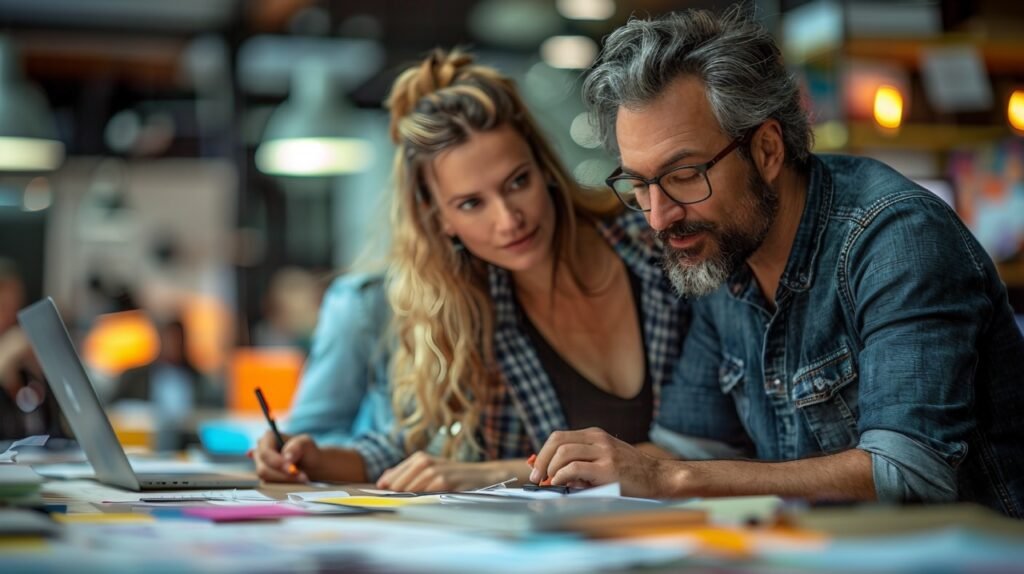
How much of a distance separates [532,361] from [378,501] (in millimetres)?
859

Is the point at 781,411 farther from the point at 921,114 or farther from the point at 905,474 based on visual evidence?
the point at 921,114

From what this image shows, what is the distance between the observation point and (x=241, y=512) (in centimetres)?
153

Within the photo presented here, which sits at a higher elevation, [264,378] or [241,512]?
[241,512]

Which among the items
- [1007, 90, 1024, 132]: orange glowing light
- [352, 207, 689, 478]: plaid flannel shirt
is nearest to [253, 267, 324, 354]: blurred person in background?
[1007, 90, 1024, 132]: orange glowing light

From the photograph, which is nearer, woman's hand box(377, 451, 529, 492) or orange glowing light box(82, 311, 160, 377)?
woman's hand box(377, 451, 529, 492)

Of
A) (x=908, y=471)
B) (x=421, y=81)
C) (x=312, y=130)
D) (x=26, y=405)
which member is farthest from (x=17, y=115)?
(x=908, y=471)

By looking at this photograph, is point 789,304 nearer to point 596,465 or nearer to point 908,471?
point 908,471

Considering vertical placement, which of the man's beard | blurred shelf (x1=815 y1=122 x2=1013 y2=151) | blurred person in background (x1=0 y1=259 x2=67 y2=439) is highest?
blurred shelf (x1=815 y1=122 x2=1013 y2=151)

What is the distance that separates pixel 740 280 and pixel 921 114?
310cm

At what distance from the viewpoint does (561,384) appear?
2.49 m

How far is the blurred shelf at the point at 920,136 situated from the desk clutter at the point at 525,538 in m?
3.55

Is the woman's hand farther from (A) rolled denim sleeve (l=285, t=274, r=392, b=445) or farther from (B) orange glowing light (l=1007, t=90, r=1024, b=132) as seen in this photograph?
(B) orange glowing light (l=1007, t=90, r=1024, b=132)

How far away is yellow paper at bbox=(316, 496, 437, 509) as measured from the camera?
5.39 ft

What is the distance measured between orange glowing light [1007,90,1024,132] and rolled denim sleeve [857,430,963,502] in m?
3.60
